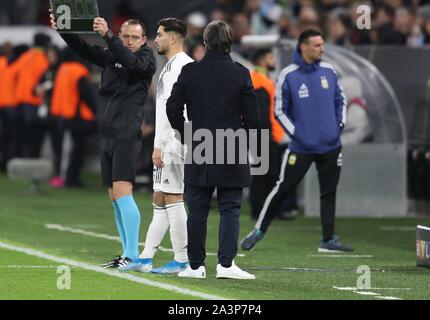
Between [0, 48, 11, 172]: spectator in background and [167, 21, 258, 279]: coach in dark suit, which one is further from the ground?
[167, 21, 258, 279]: coach in dark suit

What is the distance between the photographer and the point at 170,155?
12.8 meters

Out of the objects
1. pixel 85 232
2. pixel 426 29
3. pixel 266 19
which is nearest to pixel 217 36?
pixel 85 232

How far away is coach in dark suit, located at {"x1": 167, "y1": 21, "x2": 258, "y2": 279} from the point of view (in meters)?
12.3

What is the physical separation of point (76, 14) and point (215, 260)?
2.96m

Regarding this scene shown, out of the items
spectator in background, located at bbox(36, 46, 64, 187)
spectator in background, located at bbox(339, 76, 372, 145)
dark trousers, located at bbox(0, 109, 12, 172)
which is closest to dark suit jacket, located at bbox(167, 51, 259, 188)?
spectator in background, located at bbox(339, 76, 372, 145)

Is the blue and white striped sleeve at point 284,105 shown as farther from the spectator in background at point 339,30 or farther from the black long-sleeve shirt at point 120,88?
the spectator in background at point 339,30

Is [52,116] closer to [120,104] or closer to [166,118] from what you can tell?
[120,104]

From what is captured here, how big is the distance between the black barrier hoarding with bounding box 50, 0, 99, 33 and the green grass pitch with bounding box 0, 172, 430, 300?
6.93 feet

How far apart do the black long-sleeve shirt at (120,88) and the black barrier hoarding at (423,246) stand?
2691mm

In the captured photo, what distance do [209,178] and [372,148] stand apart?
8.15 meters

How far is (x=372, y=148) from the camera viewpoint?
20156 mm

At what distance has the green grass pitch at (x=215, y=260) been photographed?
37.8 feet

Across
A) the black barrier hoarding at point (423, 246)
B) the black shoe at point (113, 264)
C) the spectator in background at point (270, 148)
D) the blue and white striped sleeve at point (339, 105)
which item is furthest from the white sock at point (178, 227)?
the spectator in background at point (270, 148)

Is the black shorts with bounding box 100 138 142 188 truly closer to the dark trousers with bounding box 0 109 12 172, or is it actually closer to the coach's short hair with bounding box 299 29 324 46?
the coach's short hair with bounding box 299 29 324 46
